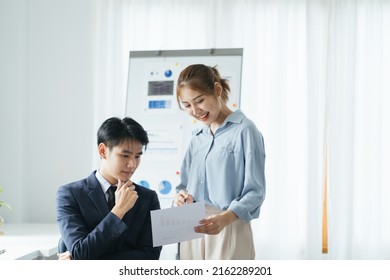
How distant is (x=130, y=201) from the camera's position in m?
1.50

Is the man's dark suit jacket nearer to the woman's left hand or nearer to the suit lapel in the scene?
the suit lapel

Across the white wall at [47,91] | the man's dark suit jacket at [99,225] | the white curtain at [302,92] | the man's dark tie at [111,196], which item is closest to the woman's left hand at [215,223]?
the man's dark suit jacket at [99,225]

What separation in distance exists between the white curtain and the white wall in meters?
0.17

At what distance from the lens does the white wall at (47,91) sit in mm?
3754

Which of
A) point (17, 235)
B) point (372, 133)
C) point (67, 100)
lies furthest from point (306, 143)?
point (17, 235)

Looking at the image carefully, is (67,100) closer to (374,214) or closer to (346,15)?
(346,15)

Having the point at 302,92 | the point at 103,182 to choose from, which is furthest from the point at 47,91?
the point at 103,182

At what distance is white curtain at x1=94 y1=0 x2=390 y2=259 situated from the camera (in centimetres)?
367

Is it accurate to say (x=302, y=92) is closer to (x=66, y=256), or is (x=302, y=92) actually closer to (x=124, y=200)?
(x=124, y=200)

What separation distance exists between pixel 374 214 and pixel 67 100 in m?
2.44

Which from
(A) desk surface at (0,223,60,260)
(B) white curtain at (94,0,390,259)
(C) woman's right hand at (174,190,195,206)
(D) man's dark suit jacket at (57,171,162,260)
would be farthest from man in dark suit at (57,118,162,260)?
(B) white curtain at (94,0,390,259)

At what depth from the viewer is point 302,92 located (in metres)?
3.72

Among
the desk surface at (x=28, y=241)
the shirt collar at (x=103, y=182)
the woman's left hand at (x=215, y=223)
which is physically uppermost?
the shirt collar at (x=103, y=182)

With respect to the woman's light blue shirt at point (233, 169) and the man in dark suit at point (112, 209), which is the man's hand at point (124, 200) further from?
the woman's light blue shirt at point (233, 169)
